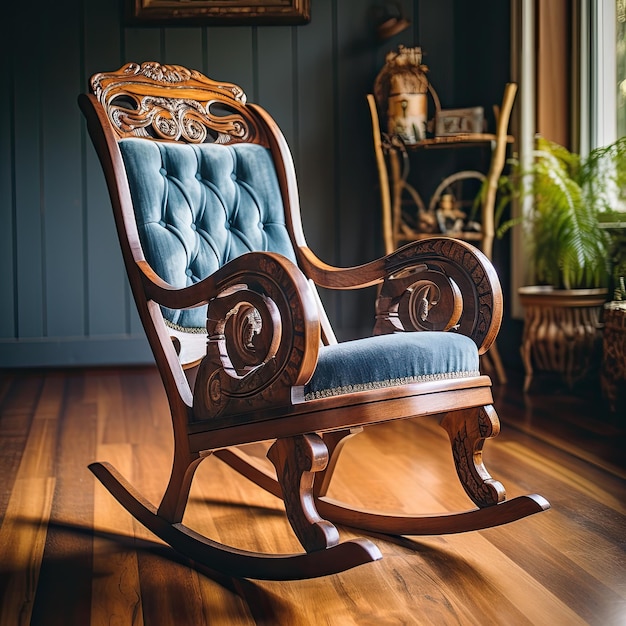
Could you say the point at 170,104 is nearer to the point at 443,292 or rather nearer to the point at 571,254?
the point at 443,292

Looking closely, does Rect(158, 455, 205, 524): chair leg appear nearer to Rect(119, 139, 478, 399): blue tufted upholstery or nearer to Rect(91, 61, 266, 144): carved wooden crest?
Rect(119, 139, 478, 399): blue tufted upholstery

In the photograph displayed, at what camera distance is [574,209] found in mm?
3061

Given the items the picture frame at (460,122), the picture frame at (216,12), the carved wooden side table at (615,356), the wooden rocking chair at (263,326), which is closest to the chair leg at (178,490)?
the wooden rocking chair at (263,326)

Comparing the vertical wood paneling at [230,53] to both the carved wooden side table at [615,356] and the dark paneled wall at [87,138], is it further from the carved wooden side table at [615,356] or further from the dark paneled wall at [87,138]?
the carved wooden side table at [615,356]

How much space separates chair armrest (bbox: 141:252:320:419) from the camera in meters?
1.28

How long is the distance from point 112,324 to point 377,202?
4.63 ft

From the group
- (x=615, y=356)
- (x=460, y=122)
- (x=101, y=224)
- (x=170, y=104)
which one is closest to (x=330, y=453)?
(x=170, y=104)

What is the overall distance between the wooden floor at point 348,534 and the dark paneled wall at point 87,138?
1265mm

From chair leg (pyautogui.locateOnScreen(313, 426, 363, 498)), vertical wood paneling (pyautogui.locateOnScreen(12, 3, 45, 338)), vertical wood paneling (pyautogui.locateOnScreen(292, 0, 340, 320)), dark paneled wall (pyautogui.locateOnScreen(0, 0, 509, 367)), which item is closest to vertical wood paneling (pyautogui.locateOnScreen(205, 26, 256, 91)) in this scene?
dark paneled wall (pyautogui.locateOnScreen(0, 0, 509, 367))

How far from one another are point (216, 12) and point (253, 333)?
9.27ft

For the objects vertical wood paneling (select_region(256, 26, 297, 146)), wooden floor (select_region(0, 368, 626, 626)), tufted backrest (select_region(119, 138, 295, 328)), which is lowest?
wooden floor (select_region(0, 368, 626, 626))

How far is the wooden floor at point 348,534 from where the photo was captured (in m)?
1.33

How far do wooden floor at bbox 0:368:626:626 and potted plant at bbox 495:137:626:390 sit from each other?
396 millimetres


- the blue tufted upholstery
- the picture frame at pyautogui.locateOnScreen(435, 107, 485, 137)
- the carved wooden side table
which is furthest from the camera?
the picture frame at pyautogui.locateOnScreen(435, 107, 485, 137)
